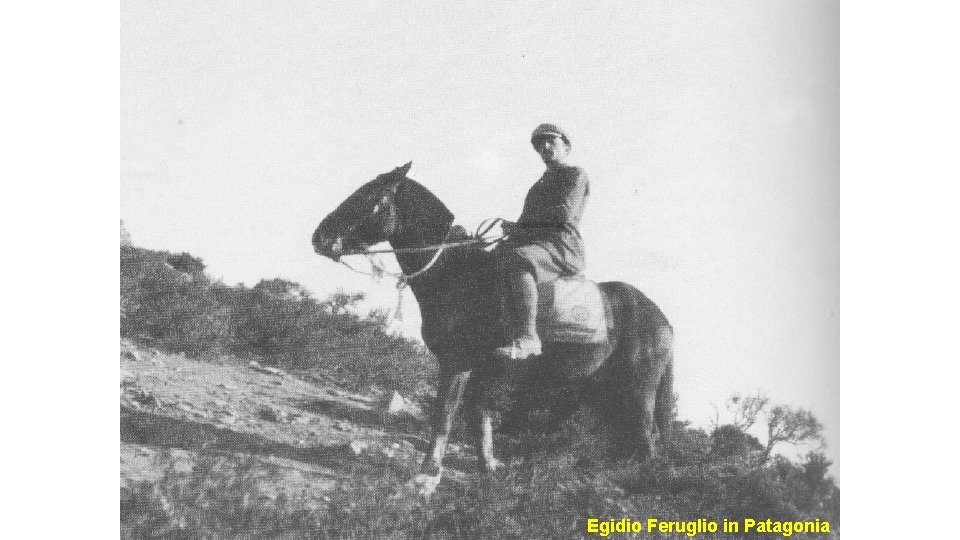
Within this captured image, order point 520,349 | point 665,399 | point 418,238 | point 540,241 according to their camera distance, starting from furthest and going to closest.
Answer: point 665,399, point 540,241, point 418,238, point 520,349

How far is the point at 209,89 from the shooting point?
5250 millimetres

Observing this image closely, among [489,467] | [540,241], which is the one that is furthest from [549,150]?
[489,467]

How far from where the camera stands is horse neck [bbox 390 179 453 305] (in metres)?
4.86

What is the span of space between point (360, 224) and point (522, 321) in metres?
0.94

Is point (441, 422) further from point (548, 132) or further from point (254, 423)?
point (548, 132)

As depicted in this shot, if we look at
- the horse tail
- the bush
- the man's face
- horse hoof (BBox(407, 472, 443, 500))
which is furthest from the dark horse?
the man's face

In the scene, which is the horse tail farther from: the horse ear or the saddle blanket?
the horse ear

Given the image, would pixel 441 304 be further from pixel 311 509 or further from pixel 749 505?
pixel 749 505

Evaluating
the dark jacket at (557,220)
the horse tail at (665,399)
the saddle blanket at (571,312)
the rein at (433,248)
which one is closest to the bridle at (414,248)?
the rein at (433,248)

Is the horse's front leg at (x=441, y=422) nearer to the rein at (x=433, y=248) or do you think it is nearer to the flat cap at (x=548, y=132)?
the rein at (x=433, y=248)

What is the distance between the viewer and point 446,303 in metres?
4.84

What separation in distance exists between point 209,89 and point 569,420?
2.62m

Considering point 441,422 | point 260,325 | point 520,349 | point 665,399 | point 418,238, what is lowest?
point 441,422

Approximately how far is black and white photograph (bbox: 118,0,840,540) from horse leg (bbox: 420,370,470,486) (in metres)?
0.01
